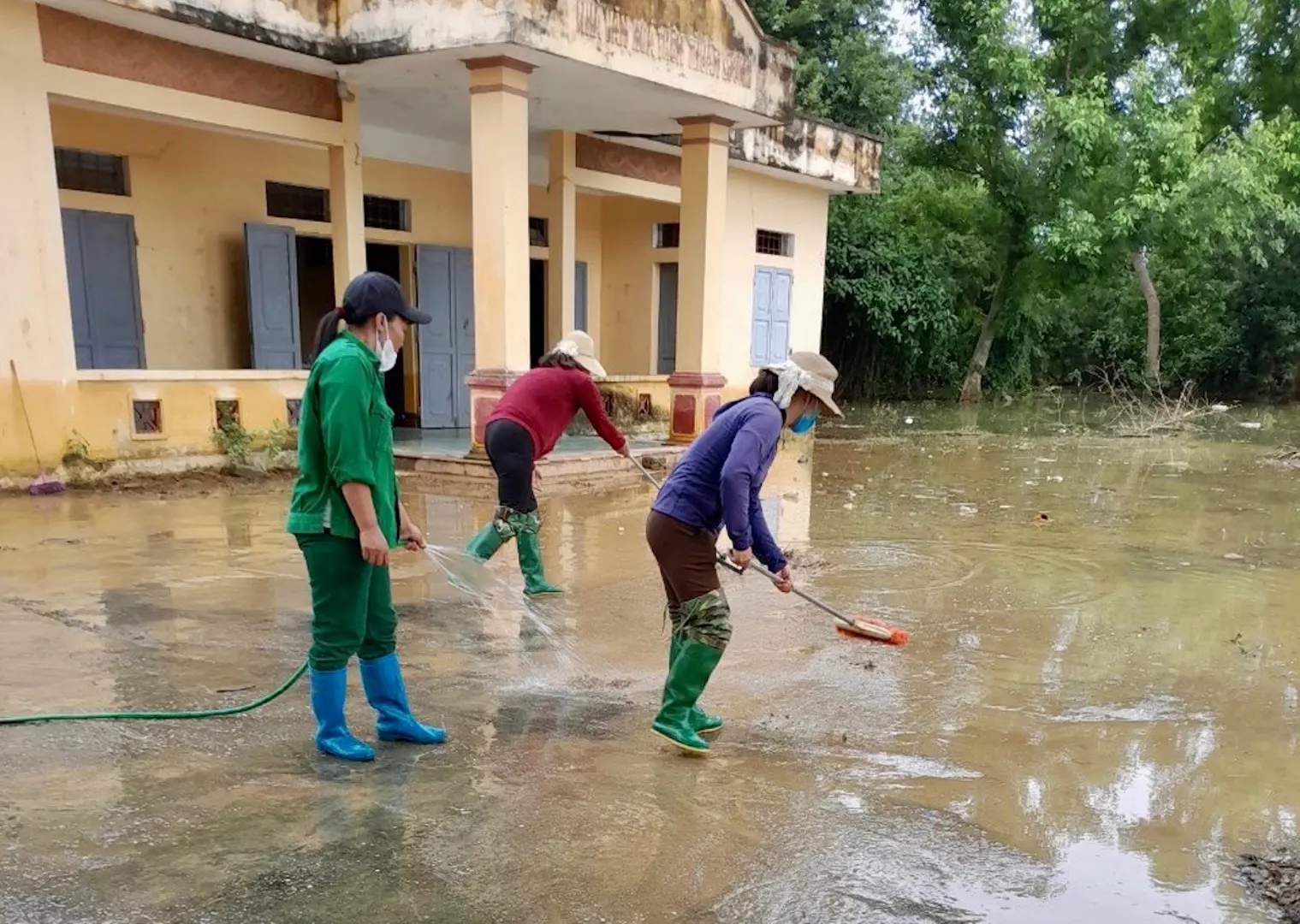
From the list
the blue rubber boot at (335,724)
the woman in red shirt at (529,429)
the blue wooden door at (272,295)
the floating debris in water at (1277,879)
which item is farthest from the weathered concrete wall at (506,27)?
the floating debris in water at (1277,879)

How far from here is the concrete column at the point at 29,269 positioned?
7.43 meters

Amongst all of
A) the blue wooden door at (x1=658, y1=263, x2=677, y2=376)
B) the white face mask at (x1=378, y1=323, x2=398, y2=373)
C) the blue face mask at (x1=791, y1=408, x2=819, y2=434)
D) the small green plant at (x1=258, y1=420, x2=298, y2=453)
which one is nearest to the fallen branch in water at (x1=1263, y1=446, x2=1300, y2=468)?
the blue wooden door at (x1=658, y1=263, x2=677, y2=376)

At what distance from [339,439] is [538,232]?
1123 cm

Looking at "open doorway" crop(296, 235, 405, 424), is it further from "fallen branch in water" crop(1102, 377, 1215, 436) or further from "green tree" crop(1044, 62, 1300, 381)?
"green tree" crop(1044, 62, 1300, 381)

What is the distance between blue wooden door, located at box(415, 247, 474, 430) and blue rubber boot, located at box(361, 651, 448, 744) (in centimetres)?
909

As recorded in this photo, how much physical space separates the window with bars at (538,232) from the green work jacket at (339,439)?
10.8 metres

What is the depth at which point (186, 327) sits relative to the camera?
10125mm

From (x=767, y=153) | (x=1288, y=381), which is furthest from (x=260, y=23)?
(x=1288, y=381)

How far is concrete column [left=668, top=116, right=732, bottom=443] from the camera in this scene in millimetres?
10906

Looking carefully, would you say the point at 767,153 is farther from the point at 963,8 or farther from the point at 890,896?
the point at 890,896

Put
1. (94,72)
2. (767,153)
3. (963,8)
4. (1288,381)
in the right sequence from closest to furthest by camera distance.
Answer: (94,72)
(767,153)
(963,8)
(1288,381)

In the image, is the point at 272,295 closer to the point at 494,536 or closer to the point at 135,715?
the point at 494,536

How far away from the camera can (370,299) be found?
3.07 metres

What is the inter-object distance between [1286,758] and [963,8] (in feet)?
58.1
